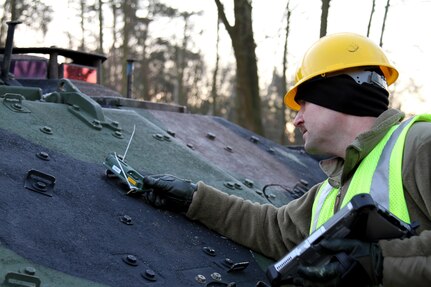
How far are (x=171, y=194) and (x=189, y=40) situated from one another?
2592cm

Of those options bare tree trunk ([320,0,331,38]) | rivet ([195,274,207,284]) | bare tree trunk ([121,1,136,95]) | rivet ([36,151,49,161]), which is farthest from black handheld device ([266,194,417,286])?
bare tree trunk ([121,1,136,95])

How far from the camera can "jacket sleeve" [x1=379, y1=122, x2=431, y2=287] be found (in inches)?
101

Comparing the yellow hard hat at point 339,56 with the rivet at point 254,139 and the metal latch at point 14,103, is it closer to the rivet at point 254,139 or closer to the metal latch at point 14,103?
the metal latch at point 14,103

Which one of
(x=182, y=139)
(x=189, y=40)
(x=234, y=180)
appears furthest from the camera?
(x=189, y=40)

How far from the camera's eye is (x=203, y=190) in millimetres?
3654

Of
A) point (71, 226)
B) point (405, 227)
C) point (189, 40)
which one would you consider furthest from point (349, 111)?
point (189, 40)

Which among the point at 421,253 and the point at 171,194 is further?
the point at 171,194

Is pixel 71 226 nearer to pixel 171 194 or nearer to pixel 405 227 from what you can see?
pixel 171 194

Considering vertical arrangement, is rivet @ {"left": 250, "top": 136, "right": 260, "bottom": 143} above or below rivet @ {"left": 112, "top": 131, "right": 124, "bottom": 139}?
below

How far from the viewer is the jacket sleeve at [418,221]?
2.57 metres

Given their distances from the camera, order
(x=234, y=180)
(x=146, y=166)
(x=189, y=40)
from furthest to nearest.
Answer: (x=189, y=40), (x=234, y=180), (x=146, y=166)

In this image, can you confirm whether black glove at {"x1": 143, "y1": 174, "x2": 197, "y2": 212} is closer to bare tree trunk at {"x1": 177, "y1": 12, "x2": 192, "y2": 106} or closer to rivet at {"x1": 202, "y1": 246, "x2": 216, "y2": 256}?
rivet at {"x1": 202, "y1": 246, "x2": 216, "y2": 256}

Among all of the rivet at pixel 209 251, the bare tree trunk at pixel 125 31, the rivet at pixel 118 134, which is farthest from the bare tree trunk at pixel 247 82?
the bare tree trunk at pixel 125 31

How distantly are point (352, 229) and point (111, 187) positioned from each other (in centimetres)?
140
